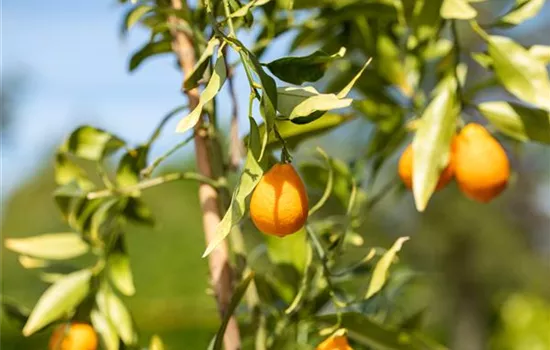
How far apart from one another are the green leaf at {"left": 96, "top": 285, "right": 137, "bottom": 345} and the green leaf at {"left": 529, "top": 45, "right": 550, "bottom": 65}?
1.17 ft

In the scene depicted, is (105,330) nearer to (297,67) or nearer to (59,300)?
(59,300)

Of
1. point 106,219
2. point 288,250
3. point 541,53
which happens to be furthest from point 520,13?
point 106,219

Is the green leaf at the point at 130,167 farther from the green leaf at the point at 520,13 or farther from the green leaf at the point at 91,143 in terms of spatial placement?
the green leaf at the point at 520,13

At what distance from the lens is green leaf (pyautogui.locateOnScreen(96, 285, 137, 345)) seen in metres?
0.62

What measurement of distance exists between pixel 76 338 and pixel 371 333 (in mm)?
218

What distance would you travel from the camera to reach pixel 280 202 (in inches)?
16.6

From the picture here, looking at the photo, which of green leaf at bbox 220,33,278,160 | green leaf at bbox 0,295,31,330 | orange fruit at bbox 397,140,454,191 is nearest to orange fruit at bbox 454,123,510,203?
orange fruit at bbox 397,140,454,191

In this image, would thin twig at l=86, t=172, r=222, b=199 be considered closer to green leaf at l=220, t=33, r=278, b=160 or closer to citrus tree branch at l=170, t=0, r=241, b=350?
citrus tree branch at l=170, t=0, r=241, b=350

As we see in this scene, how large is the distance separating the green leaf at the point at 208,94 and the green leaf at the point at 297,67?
5cm

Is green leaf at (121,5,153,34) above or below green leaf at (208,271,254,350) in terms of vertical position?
above

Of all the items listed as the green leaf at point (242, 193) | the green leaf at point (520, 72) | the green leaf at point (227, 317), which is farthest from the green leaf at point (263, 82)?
the green leaf at point (520, 72)

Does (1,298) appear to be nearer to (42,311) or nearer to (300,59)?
(42,311)

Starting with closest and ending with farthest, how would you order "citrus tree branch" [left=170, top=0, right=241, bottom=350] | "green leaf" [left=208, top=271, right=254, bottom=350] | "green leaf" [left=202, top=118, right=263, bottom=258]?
"green leaf" [left=202, top=118, right=263, bottom=258]
"green leaf" [left=208, top=271, right=254, bottom=350]
"citrus tree branch" [left=170, top=0, right=241, bottom=350]

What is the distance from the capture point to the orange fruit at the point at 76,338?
590 mm
